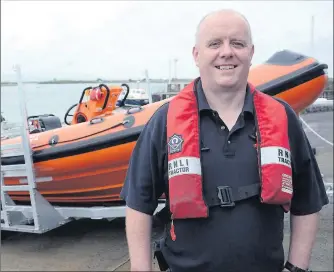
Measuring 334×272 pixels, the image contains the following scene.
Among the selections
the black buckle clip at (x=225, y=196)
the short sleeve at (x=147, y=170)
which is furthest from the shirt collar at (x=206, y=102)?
the black buckle clip at (x=225, y=196)

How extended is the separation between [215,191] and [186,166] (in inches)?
4.1

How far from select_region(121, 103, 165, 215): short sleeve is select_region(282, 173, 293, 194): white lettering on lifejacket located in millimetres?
343

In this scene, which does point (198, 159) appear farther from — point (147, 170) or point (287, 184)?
point (287, 184)

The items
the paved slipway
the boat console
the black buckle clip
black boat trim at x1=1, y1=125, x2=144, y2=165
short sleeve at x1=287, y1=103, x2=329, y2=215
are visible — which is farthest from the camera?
the boat console

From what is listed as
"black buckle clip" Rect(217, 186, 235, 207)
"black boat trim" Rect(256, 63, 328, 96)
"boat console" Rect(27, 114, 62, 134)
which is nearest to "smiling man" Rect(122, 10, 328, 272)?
"black buckle clip" Rect(217, 186, 235, 207)

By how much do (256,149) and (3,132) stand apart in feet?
10.4

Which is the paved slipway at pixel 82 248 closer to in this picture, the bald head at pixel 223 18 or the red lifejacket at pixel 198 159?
the red lifejacket at pixel 198 159

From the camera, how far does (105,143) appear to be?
3551 mm

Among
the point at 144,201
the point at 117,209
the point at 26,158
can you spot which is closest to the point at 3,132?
the point at 26,158

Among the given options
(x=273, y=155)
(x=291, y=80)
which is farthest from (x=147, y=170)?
(x=291, y=80)

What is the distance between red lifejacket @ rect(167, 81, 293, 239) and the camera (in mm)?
1149

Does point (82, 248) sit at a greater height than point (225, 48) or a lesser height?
lesser

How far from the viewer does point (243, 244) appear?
1.15m

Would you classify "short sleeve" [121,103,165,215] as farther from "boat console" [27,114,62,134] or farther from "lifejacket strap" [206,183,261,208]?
"boat console" [27,114,62,134]
